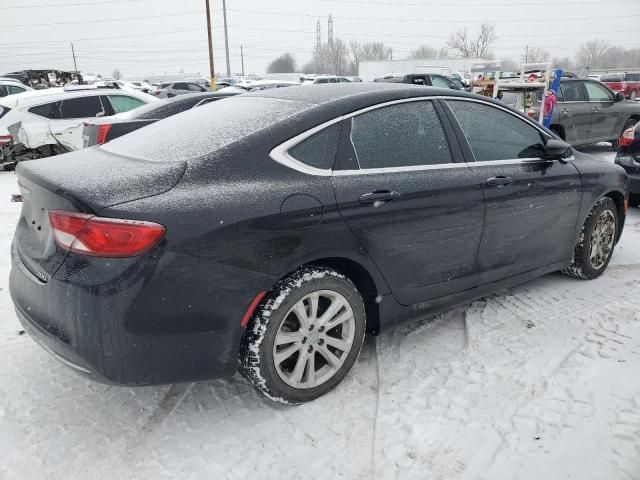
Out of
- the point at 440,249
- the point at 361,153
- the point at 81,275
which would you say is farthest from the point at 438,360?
the point at 81,275

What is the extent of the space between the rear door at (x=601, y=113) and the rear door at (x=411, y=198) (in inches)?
340

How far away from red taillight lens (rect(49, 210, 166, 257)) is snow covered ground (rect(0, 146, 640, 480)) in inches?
37.6

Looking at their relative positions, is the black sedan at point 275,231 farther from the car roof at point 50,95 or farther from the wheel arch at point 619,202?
the car roof at point 50,95

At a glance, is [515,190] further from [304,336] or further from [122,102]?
[122,102]

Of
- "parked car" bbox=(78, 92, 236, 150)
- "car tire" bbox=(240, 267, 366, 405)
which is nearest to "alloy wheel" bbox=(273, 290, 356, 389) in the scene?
"car tire" bbox=(240, 267, 366, 405)

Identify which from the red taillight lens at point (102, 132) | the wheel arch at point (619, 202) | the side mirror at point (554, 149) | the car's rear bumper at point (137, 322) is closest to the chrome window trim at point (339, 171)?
the side mirror at point (554, 149)

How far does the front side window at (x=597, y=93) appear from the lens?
10281 millimetres

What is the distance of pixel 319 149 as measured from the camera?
2.60 meters

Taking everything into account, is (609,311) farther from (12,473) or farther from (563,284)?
(12,473)

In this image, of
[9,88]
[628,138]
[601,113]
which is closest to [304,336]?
[628,138]

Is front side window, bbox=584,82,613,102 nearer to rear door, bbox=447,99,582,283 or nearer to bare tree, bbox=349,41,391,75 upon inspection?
rear door, bbox=447,99,582,283

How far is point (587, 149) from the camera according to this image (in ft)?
38.3

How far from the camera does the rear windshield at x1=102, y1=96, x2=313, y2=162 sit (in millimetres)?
2498

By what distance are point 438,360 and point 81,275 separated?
1990 mm
